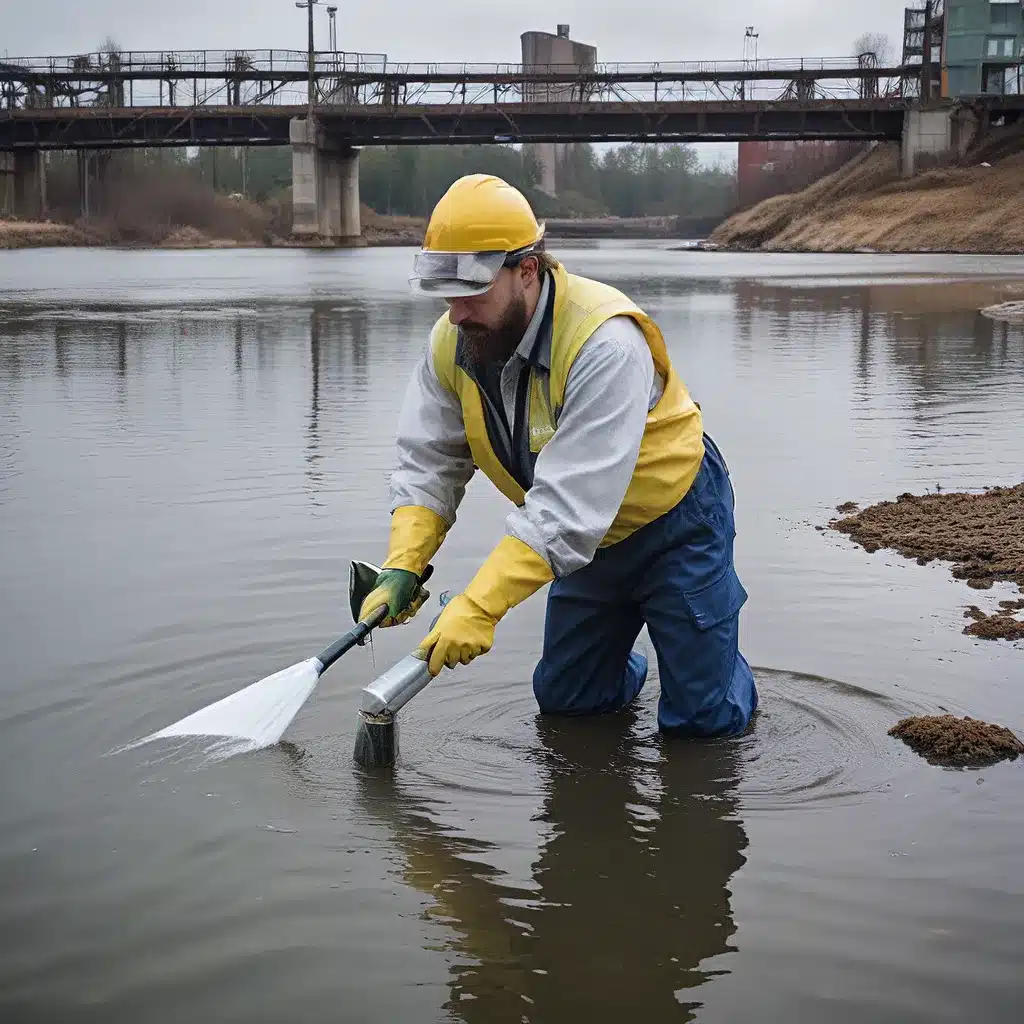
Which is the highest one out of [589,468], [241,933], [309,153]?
[309,153]

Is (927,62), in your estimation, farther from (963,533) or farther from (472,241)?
(472,241)

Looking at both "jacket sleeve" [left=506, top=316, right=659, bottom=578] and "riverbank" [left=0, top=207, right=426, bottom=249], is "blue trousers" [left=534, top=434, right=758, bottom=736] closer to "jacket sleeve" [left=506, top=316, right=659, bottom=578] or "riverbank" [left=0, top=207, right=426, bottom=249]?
"jacket sleeve" [left=506, top=316, right=659, bottom=578]

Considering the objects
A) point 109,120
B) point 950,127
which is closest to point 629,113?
point 950,127

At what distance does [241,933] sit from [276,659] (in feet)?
6.61

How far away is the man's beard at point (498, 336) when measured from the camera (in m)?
3.75

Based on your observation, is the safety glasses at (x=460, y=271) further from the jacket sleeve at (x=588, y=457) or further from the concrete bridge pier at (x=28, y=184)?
the concrete bridge pier at (x=28, y=184)

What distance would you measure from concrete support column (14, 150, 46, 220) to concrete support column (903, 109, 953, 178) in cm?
4090

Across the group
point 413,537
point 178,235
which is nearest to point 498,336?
point 413,537

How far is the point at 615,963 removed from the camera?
307cm

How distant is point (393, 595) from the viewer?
3.98 metres

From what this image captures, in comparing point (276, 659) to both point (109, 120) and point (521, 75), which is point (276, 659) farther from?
point (109, 120)

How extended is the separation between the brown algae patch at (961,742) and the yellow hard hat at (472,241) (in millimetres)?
1812

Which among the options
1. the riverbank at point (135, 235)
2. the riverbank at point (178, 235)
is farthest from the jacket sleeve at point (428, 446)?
the riverbank at point (135, 235)

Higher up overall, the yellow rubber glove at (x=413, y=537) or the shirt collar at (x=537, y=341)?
the shirt collar at (x=537, y=341)
